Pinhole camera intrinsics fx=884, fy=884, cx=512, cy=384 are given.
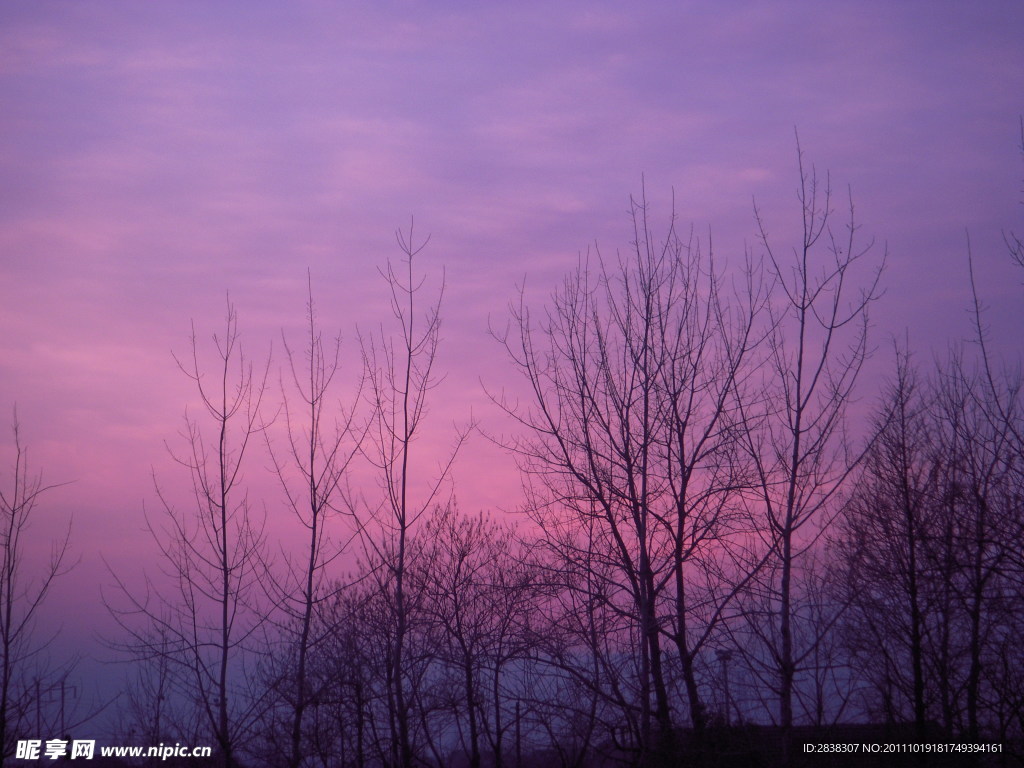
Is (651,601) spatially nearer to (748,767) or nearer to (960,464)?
(748,767)

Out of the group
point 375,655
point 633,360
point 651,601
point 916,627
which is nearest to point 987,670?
point 916,627

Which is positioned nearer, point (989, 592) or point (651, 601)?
point (651, 601)

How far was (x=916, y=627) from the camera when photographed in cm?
1267

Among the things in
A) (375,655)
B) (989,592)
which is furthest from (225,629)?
(989,592)

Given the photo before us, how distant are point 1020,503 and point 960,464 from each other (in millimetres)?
3584

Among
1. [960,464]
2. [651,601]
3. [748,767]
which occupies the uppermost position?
[960,464]

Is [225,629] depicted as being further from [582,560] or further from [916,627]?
[916,627]

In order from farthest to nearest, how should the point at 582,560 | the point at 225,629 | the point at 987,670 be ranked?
1. the point at 987,670
2. the point at 582,560
3. the point at 225,629

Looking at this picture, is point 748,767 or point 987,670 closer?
point 748,767

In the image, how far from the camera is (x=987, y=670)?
461 inches

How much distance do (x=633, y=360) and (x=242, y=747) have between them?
545cm

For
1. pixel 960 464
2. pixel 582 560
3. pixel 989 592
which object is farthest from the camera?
pixel 960 464

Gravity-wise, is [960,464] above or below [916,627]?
above

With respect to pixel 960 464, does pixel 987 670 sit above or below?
below
